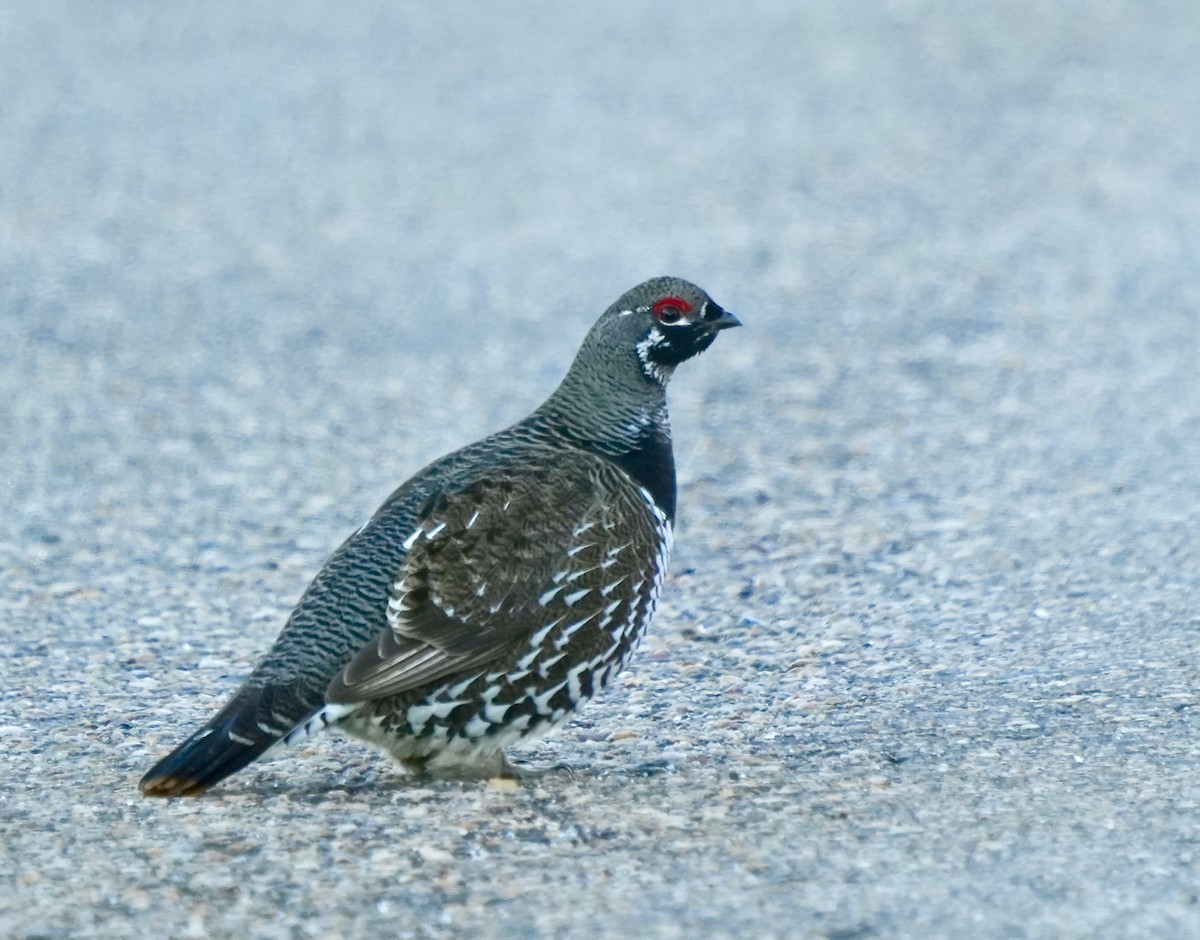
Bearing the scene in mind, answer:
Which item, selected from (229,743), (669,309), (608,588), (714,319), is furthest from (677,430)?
(229,743)

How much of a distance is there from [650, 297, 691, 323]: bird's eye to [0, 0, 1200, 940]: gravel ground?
1.43 m

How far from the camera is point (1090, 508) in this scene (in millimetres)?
9609

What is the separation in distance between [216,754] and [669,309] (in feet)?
7.77

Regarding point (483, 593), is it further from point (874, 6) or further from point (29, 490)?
point (874, 6)

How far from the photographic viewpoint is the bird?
5.74m

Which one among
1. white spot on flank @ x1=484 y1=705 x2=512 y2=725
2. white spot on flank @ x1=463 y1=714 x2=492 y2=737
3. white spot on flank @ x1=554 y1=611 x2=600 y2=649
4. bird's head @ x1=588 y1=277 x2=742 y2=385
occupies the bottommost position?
white spot on flank @ x1=463 y1=714 x2=492 y2=737

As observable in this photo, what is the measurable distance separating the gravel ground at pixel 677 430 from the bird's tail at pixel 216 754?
15cm

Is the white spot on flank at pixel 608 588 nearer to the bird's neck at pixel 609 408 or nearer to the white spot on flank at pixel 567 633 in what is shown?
the white spot on flank at pixel 567 633

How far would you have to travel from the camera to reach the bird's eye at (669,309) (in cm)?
688

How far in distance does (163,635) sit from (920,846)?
3971 millimetres

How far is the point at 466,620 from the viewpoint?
5871 millimetres

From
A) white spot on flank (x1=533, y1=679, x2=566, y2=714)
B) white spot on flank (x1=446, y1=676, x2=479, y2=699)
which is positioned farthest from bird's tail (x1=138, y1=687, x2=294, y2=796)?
white spot on flank (x1=533, y1=679, x2=566, y2=714)

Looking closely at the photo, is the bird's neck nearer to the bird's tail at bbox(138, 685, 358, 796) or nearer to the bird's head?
the bird's head

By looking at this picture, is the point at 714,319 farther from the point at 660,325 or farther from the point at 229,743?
the point at 229,743
